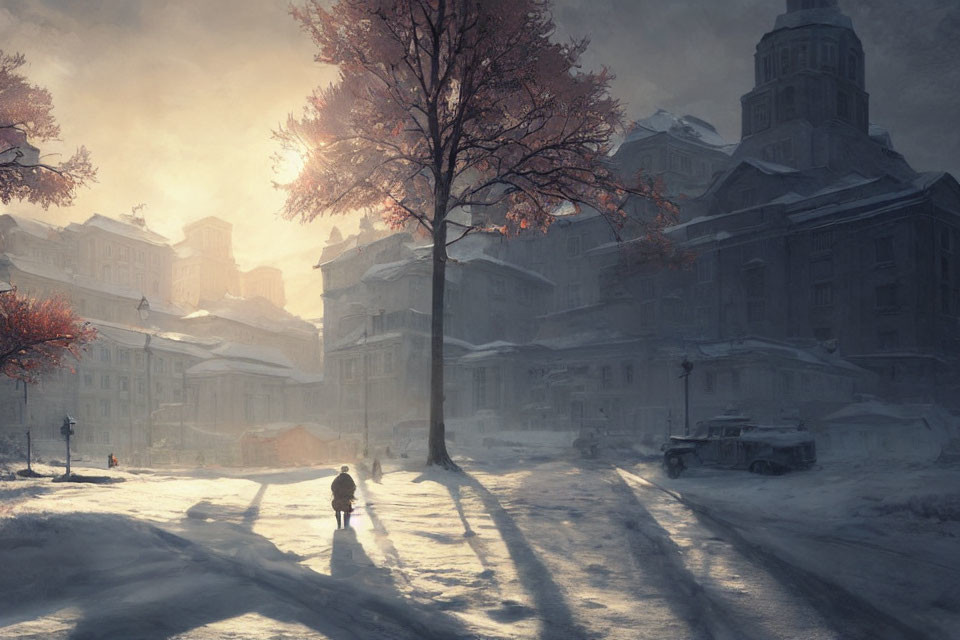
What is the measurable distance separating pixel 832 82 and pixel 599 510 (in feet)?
155

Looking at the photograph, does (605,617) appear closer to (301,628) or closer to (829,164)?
(301,628)

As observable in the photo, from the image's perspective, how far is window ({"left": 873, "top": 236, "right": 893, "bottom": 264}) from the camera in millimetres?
38875

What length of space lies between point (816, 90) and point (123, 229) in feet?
218

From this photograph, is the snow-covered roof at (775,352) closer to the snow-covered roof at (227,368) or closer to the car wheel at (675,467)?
the car wheel at (675,467)

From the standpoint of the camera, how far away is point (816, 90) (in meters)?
48.3

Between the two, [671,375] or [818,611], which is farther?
[671,375]

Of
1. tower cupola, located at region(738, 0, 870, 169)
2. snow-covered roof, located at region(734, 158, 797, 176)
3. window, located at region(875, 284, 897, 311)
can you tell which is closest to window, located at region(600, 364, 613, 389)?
window, located at region(875, 284, 897, 311)

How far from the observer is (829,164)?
47.7 metres

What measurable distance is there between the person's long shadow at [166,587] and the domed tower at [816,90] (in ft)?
160

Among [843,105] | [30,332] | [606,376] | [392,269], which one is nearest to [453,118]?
[30,332]

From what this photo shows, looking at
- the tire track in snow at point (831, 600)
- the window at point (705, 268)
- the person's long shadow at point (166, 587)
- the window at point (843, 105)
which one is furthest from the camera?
the window at point (843, 105)

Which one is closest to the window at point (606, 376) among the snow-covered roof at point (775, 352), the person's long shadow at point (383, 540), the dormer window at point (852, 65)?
the snow-covered roof at point (775, 352)

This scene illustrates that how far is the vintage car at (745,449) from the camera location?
1808 centimetres

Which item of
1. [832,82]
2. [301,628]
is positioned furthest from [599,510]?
[832,82]
